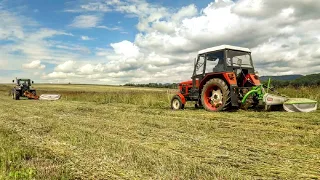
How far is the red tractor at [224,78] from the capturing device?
29.8ft

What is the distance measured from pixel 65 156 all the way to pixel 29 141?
137cm

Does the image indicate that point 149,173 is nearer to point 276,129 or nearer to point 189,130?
point 189,130

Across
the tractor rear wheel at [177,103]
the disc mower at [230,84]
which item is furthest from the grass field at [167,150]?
the tractor rear wheel at [177,103]

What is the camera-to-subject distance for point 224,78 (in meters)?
9.34

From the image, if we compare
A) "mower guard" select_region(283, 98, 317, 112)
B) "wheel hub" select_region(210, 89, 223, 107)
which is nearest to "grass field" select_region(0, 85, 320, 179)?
"mower guard" select_region(283, 98, 317, 112)

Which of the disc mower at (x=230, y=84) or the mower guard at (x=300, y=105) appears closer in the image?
the mower guard at (x=300, y=105)

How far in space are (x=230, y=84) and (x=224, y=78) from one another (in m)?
0.48

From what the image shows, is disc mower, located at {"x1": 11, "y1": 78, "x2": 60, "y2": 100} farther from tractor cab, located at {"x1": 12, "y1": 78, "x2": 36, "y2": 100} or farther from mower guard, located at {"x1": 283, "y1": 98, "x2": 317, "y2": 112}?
mower guard, located at {"x1": 283, "y1": 98, "x2": 317, "y2": 112}

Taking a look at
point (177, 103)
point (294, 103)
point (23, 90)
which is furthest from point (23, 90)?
point (294, 103)

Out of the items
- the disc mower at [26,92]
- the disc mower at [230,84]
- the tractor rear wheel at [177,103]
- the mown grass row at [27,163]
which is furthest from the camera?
the disc mower at [26,92]

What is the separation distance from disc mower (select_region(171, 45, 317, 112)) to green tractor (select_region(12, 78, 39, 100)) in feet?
57.4

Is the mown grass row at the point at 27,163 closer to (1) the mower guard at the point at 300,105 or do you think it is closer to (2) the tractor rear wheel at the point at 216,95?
(2) the tractor rear wheel at the point at 216,95

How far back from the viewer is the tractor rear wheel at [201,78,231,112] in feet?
29.6

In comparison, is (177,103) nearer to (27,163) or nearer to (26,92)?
(27,163)
